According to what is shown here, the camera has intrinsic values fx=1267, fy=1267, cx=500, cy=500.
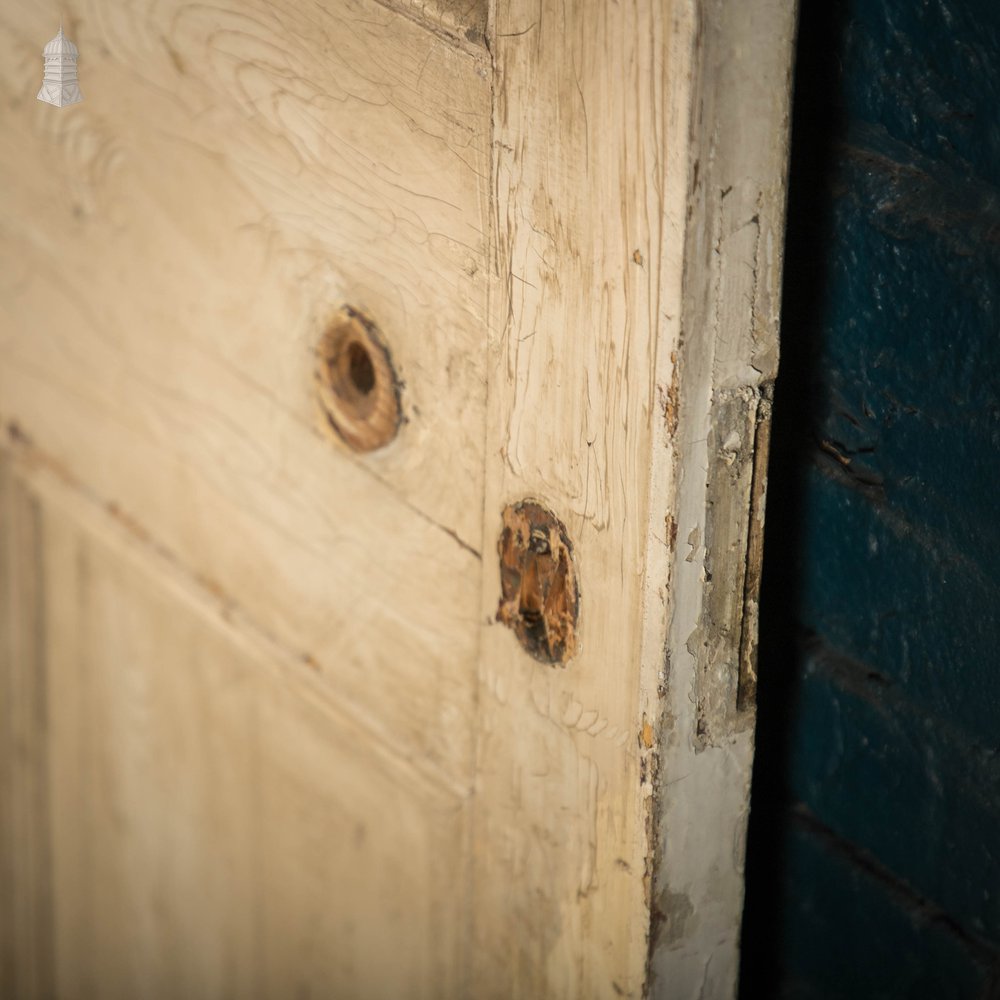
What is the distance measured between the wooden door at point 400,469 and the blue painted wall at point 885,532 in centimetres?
18

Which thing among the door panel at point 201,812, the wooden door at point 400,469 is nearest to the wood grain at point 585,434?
the wooden door at point 400,469

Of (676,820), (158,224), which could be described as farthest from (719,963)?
(158,224)

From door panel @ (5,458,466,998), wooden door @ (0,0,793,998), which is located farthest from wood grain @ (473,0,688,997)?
door panel @ (5,458,466,998)

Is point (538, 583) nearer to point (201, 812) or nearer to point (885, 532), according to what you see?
point (885, 532)

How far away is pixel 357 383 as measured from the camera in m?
0.82

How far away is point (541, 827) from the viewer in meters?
0.77

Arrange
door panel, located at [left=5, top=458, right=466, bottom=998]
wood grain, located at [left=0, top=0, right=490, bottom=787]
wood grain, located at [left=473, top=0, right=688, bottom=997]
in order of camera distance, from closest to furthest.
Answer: wood grain, located at [left=473, top=0, right=688, bottom=997] < wood grain, located at [left=0, top=0, right=490, bottom=787] < door panel, located at [left=5, top=458, right=466, bottom=998]

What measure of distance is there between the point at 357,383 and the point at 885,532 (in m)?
0.36

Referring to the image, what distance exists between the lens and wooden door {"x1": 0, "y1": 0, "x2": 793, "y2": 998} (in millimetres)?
630

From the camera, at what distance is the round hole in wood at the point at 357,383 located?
31.3 inches

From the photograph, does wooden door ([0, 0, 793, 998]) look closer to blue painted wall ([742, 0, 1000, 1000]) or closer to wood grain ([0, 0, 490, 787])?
wood grain ([0, 0, 490, 787])

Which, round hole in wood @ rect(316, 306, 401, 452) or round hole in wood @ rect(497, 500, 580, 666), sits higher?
round hole in wood @ rect(316, 306, 401, 452)

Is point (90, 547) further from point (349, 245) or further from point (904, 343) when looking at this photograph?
point (904, 343)

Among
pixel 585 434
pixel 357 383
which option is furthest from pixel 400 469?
pixel 585 434
